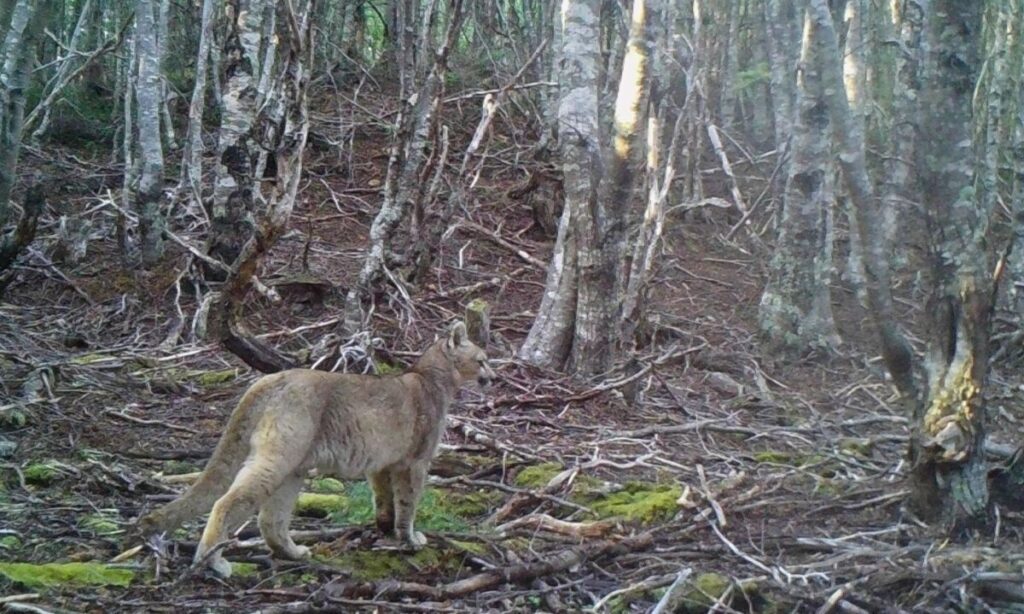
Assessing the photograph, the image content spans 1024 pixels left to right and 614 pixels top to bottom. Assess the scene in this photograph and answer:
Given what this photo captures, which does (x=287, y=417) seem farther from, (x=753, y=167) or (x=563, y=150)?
(x=753, y=167)

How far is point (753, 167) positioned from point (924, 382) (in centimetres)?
1829

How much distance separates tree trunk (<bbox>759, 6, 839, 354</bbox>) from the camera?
13906 millimetres

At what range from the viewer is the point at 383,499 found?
22.4 ft

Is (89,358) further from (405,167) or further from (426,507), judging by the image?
(426,507)

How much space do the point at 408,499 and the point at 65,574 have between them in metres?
2.12

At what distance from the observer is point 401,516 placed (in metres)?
6.62

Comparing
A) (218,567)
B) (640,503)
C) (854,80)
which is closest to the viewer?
(218,567)

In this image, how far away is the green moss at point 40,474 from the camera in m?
7.43

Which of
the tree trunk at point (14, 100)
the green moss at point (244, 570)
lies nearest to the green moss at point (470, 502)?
the green moss at point (244, 570)

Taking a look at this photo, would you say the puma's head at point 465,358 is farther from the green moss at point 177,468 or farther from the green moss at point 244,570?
the green moss at point 244,570

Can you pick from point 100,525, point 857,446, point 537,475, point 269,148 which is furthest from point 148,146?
point 857,446

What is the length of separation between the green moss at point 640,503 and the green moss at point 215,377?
15.2 ft

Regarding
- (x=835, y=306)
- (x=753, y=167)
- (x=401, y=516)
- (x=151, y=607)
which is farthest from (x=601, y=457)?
(x=753, y=167)

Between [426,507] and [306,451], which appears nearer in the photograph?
[306,451]
